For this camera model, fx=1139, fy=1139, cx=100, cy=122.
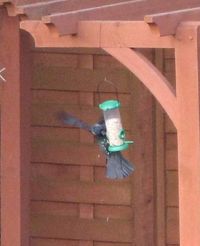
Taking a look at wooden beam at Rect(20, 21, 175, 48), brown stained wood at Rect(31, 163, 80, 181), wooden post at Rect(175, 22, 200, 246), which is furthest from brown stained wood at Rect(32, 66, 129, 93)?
wooden post at Rect(175, 22, 200, 246)

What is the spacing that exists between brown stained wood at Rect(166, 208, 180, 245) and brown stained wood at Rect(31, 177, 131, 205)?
31 cm

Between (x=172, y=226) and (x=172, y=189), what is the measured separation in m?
0.25

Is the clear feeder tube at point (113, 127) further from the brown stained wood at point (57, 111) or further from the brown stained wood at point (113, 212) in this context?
the brown stained wood at point (113, 212)

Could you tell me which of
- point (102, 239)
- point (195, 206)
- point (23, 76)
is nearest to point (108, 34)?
point (195, 206)

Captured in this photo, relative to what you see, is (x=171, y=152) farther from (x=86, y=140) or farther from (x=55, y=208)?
(x=55, y=208)

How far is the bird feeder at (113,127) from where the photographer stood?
6246 millimetres

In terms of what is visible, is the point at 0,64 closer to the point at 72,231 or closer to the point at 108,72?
the point at 108,72

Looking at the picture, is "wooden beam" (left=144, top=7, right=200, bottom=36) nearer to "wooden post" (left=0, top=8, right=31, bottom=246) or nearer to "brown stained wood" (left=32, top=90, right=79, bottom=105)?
"wooden post" (left=0, top=8, right=31, bottom=246)

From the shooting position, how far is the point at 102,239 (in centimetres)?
793

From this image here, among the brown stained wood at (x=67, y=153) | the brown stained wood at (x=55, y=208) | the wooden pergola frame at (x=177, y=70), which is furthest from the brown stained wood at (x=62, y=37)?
the brown stained wood at (x=55, y=208)

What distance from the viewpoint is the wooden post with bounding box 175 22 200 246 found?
5.37 meters

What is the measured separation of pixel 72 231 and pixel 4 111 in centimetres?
141

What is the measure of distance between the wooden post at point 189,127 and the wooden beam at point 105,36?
0.33 feet

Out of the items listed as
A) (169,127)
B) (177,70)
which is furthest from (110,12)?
(169,127)
